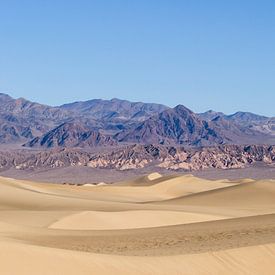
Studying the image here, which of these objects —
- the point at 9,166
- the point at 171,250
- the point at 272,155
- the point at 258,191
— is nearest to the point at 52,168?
the point at 9,166

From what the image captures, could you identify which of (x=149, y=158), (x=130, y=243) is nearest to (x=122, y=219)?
(x=130, y=243)

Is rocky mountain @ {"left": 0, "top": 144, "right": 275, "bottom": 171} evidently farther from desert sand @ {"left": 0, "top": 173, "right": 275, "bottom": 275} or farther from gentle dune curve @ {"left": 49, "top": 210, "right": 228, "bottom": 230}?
gentle dune curve @ {"left": 49, "top": 210, "right": 228, "bottom": 230}

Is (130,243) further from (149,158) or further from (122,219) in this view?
(149,158)

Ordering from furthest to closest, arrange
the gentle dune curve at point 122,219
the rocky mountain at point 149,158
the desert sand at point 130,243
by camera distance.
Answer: the rocky mountain at point 149,158 < the gentle dune curve at point 122,219 < the desert sand at point 130,243

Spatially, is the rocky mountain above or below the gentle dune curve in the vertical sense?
below

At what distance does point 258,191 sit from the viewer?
5178 cm

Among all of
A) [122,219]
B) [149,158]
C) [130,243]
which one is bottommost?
[149,158]

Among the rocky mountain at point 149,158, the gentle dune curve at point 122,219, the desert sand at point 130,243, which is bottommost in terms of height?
the rocky mountain at point 149,158

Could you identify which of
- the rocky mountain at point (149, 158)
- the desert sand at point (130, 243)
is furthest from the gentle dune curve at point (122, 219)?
the rocky mountain at point (149, 158)

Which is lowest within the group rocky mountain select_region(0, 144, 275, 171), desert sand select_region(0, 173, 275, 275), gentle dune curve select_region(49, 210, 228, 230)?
rocky mountain select_region(0, 144, 275, 171)

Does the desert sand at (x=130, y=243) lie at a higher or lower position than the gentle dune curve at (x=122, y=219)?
higher

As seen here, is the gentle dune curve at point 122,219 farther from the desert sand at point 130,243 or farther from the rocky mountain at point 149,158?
the rocky mountain at point 149,158

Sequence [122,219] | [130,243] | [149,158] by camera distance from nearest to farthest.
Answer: [130,243]
[122,219]
[149,158]

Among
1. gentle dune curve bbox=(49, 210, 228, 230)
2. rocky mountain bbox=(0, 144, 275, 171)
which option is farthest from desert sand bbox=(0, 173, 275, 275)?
rocky mountain bbox=(0, 144, 275, 171)
